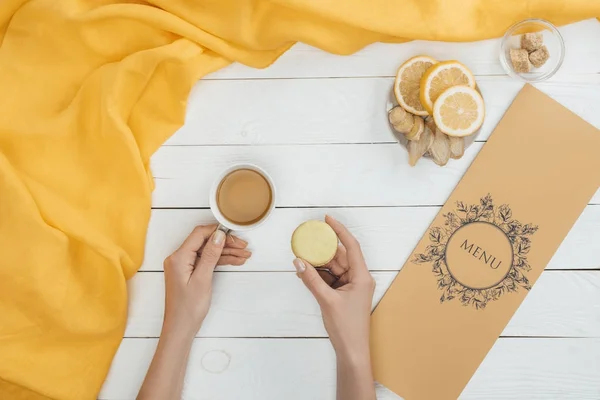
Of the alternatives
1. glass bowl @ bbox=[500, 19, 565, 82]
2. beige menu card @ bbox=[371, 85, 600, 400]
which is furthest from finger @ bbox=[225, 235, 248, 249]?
glass bowl @ bbox=[500, 19, 565, 82]

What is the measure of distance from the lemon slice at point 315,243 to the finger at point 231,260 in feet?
0.33

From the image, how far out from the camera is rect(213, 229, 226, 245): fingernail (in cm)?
79

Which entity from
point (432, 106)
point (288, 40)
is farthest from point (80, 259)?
point (432, 106)

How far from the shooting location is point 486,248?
2.68ft

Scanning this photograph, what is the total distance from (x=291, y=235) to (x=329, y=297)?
127mm

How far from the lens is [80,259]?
83cm

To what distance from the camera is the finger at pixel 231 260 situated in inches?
32.3

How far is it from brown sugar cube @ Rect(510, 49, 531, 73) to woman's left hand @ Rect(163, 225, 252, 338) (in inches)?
21.3

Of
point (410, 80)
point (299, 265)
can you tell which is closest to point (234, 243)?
point (299, 265)

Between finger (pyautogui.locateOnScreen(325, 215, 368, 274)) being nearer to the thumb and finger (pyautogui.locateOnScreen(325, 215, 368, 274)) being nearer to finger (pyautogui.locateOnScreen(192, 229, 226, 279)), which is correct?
the thumb

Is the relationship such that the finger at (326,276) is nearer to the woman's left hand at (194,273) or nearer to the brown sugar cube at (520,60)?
the woman's left hand at (194,273)

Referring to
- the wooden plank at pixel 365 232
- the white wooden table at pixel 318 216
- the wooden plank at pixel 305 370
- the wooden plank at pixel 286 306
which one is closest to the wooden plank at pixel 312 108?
the white wooden table at pixel 318 216

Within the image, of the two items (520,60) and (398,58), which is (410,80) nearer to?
(398,58)

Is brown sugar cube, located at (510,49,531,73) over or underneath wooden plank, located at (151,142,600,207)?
over
